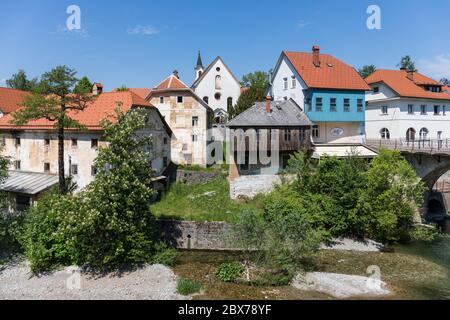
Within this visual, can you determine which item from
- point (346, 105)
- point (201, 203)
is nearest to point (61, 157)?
point (201, 203)

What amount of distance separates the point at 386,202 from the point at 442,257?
16.9 ft

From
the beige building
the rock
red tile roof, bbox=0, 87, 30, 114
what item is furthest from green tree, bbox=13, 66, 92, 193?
the rock

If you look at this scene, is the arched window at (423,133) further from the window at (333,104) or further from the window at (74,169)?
the window at (74,169)

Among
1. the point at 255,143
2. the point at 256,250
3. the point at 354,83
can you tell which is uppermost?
the point at 354,83

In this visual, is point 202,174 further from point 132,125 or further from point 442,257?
point 442,257

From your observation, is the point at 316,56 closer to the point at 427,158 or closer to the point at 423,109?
the point at 423,109

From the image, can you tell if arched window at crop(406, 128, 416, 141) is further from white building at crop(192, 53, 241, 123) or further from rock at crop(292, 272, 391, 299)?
rock at crop(292, 272, 391, 299)

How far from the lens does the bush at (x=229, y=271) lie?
2136 cm

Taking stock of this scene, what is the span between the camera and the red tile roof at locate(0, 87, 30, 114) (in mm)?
41287

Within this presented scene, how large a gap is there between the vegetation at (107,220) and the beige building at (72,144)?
821 centimetres

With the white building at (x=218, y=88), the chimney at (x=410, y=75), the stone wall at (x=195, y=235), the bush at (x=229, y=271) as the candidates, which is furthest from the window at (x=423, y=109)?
the bush at (x=229, y=271)

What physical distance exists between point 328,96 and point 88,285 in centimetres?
2891
